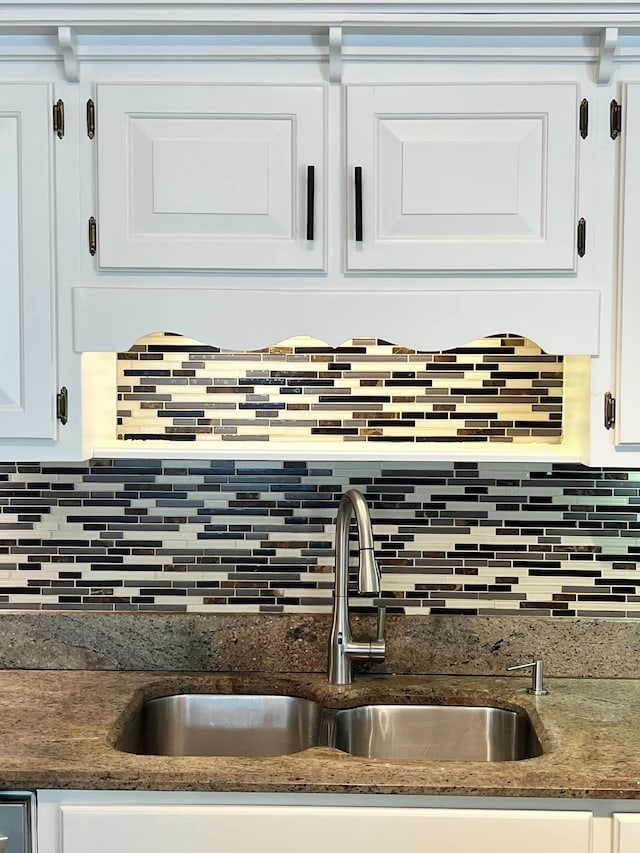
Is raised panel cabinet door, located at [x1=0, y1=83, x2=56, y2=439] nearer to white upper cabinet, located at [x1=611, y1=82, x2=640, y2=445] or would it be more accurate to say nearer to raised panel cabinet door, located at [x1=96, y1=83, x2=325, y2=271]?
raised panel cabinet door, located at [x1=96, y1=83, x2=325, y2=271]

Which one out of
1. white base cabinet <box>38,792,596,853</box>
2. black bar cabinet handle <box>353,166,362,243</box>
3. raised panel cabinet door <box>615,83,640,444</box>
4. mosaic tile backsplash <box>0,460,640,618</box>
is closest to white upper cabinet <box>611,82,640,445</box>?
raised panel cabinet door <box>615,83,640,444</box>

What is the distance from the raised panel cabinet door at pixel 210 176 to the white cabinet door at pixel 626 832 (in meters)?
1.15

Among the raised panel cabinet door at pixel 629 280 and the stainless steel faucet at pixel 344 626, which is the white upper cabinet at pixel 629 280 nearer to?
the raised panel cabinet door at pixel 629 280

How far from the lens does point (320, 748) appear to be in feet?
5.84

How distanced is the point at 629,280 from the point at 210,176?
0.86 metres

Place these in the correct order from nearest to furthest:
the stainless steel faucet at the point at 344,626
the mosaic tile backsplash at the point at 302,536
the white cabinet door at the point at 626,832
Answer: the white cabinet door at the point at 626,832, the stainless steel faucet at the point at 344,626, the mosaic tile backsplash at the point at 302,536

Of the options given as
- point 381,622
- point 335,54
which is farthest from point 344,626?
point 335,54

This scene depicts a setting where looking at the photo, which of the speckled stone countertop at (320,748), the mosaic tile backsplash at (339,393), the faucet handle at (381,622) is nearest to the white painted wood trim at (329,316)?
the mosaic tile backsplash at (339,393)

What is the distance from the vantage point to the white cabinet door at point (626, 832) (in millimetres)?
1627

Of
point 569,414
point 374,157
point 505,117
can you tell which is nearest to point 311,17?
point 374,157

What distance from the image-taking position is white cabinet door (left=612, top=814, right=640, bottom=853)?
1627 millimetres

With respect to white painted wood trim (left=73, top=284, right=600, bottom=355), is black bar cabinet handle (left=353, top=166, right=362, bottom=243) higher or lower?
higher

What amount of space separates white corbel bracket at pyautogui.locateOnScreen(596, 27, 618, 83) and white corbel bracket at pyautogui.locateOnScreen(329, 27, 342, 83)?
508mm

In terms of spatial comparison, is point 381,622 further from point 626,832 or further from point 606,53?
point 606,53
